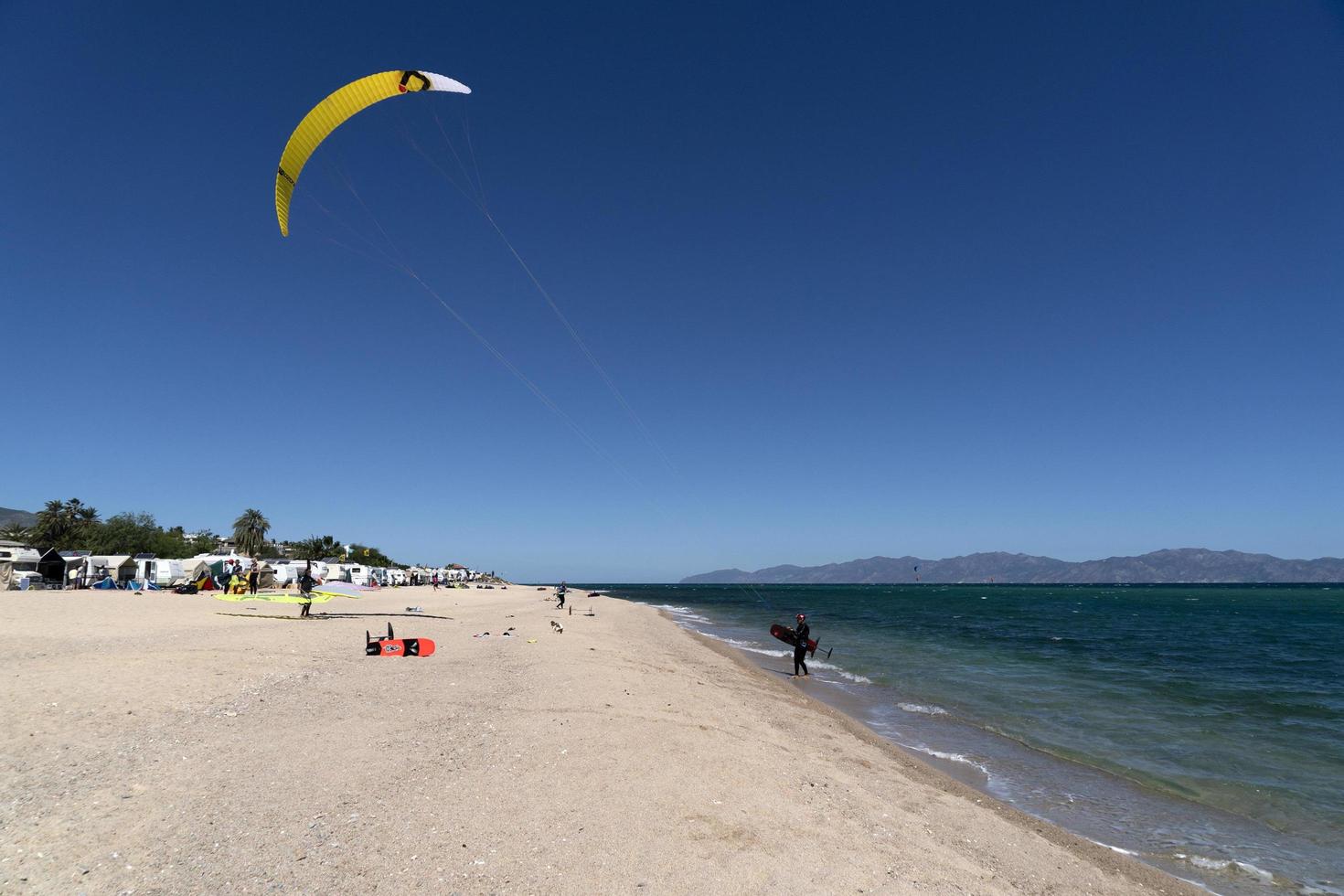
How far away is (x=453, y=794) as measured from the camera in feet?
19.7

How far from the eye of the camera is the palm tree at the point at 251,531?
85812 millimetres

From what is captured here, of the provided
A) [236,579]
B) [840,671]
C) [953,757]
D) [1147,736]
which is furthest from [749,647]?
[236,579]

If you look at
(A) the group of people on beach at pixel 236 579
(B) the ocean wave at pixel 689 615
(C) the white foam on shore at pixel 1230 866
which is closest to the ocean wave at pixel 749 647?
(B) the ocean wave at pixel 689 615

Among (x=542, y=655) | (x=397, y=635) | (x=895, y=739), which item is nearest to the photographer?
(x=895, y=739)

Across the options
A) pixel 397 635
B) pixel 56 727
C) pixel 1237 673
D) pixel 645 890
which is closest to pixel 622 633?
pixel 397 635

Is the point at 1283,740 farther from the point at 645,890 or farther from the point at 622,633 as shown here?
the point at 622,633

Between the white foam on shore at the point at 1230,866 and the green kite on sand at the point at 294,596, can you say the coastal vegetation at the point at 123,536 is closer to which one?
the green kite on sand at the point at 294,596

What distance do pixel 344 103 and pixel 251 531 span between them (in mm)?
93044

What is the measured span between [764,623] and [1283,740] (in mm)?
32585

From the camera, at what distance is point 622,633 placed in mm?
26031

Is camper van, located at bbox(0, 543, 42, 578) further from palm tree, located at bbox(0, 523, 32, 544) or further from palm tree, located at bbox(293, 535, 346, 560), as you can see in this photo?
palm tree, located at bbox(293, 535, 346, 560)

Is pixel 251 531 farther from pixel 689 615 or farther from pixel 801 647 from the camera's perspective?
pixel 801 647

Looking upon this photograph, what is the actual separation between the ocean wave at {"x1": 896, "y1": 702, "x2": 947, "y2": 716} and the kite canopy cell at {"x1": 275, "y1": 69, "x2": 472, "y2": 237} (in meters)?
18.7

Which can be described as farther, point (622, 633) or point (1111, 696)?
point (622, 633)
